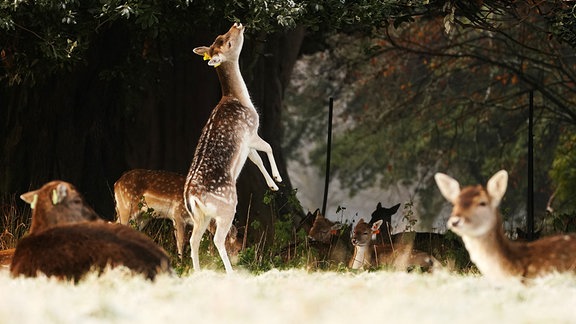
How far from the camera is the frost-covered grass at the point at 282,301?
572 centimetres

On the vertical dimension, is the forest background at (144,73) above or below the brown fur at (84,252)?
above

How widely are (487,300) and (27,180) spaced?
30.1ft

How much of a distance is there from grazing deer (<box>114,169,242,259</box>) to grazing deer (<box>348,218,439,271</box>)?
4.30 feet

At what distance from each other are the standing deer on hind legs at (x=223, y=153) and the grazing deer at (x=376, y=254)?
201cm

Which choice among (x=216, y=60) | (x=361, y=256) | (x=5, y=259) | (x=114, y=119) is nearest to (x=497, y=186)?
(x=216, y=60)

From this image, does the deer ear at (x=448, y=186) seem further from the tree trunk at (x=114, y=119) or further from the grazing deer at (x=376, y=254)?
the tree trunk at (x=114, y=119)

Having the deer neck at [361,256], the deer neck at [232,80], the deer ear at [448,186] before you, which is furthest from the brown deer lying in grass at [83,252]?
the deer neck at [361,256]

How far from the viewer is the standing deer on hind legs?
384 inches

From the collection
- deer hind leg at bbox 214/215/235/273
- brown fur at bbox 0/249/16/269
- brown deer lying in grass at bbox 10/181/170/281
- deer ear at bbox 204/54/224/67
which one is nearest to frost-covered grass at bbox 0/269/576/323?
brown deer lying in grass at bbox 10/181/170/281

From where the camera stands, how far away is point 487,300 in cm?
666

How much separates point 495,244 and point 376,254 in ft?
15.2

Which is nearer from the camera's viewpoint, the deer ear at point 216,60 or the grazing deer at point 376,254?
the deer ear at point 216,60


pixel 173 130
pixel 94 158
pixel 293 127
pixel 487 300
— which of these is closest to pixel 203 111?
pixel 173 130

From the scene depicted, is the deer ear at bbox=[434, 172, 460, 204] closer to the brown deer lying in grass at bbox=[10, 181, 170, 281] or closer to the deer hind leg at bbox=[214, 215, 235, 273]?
the brown deer lying in grass at bbox=[10, 181, 170, 281]
